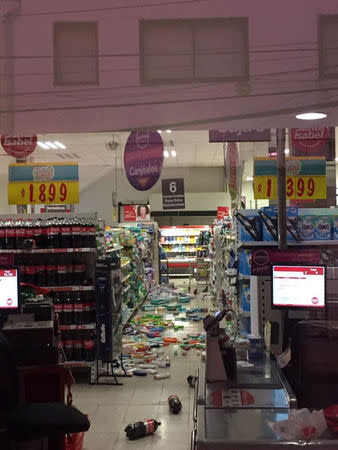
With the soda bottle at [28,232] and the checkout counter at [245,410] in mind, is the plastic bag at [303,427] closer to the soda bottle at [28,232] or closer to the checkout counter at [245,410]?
the checkout counter at [245,410]

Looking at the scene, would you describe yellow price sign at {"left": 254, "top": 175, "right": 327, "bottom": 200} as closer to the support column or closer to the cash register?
the support column

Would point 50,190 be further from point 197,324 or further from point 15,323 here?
point 15,323

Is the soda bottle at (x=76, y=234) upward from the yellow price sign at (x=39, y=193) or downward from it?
downward

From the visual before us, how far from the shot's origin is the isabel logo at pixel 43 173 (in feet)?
36.4

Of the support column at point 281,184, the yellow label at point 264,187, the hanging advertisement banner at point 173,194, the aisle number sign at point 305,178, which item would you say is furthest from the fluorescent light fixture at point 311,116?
the hanging advertisement banner at point 173,194

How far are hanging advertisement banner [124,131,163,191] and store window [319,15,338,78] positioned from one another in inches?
207

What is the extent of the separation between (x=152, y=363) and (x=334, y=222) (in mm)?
3394

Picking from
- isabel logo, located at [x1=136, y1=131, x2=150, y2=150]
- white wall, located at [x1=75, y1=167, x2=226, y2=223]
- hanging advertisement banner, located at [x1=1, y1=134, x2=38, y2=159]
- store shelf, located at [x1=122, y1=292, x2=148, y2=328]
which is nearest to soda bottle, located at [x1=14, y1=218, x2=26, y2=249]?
isabel logo, located at [x1=136, y1=131, x2=150, y2=150]

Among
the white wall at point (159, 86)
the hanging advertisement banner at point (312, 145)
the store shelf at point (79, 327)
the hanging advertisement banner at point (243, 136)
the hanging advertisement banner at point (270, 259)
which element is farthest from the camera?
the hanging advertisement banner at point (312, 145)

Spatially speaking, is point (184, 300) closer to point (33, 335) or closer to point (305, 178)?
point (305, 178)

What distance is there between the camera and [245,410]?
252 cm

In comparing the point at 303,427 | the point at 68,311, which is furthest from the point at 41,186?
the point at 303,427

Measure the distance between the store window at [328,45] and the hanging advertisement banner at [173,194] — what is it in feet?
47.6

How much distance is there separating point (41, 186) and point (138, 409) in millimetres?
6386
